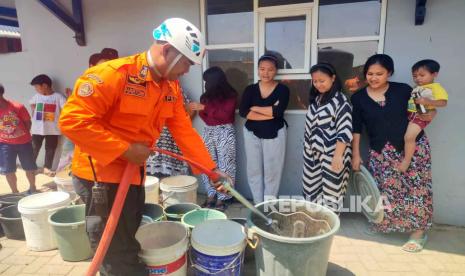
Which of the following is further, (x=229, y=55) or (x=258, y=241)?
(x=229, y=55)

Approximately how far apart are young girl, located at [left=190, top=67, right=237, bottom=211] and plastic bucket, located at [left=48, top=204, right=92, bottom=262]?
1.58m

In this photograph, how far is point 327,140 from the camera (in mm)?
3045

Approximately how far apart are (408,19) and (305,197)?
2.18 meters

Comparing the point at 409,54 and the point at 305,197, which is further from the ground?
the point at 409,54

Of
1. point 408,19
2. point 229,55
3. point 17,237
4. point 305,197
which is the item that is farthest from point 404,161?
point 17,237

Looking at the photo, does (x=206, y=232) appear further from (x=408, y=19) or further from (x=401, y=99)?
(x=408, y=19)

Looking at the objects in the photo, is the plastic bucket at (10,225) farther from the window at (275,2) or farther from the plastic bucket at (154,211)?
the window at (275,2)

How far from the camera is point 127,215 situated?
1.89 meters

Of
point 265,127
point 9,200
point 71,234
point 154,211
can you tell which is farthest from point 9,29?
point 265,127

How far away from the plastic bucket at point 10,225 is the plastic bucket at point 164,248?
5.29 ft

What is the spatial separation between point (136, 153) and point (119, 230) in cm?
57

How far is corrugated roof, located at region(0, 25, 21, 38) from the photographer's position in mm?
6607

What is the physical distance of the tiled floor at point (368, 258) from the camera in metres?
2.62

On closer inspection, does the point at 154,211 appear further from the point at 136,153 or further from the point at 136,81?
the point at 136,81
